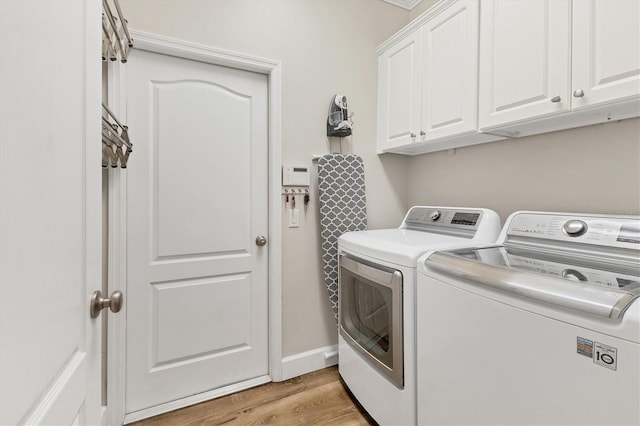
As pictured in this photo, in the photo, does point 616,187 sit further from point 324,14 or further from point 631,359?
point 324,14

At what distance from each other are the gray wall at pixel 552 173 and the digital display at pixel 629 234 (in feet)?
1.06

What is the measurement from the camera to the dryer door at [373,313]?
52.9 inches

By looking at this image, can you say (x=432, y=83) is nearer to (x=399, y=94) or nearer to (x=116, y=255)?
(x=399, y=94)

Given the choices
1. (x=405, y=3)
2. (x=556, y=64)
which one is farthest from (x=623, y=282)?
(x=405, y=3)

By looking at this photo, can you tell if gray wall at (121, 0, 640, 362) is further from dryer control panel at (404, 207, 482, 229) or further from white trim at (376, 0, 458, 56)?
dryer control panel at (404, 207, 482, 229)

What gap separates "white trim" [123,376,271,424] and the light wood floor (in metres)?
0.03

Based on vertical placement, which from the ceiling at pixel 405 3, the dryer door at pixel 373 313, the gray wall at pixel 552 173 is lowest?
the dryer door at pixel 373 313

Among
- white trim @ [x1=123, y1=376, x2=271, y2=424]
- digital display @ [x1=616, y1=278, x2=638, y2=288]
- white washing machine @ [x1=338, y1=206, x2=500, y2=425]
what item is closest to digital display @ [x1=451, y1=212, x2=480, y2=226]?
white washing machine @ [x1=338, y1=206, x2=500, y2=425]

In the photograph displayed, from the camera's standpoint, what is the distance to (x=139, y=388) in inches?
65.8

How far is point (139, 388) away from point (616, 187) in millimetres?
2655

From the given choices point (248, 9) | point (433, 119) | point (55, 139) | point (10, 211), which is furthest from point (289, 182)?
point (10, 211)

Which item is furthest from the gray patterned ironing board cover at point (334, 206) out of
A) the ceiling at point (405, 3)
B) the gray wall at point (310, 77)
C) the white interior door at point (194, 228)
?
the ceiling at point (405, 3)

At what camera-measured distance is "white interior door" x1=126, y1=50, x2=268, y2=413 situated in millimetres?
1674

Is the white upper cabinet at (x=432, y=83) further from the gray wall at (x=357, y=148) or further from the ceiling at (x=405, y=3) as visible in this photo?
the ceiling at (x=405, y=3)
